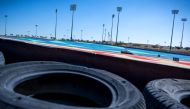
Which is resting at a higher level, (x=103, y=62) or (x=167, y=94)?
(x=103, y=62)

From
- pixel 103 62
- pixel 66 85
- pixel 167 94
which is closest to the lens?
pixel 167 94

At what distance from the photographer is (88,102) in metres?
2.64

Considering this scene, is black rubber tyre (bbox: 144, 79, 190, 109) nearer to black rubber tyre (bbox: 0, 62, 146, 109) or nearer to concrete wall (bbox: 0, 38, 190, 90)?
black rubber tyre (bbox: 0, 62, 146, 109)

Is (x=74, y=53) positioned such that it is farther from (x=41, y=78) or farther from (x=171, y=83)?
(x=171, y=83)

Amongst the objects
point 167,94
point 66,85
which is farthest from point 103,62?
point 167,94

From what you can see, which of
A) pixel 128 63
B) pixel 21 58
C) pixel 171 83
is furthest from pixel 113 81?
pixel 21 58

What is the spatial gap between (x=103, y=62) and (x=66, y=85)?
1084 mm

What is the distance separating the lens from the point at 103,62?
368 centimetres

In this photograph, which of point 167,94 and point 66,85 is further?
point 66,85

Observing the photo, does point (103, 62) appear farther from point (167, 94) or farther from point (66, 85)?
point (167, 94)

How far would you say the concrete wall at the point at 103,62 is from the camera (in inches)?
135

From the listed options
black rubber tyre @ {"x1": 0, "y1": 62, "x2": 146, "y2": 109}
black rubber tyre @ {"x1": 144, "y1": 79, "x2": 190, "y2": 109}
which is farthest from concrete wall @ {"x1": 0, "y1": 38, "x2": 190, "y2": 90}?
black rubber tyre @ {"x1": 0, "y1": 62, "x2": 146, "y2": 109}

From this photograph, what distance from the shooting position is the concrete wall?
11.2ft

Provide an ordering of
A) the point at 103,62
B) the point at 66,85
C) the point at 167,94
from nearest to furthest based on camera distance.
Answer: the point at 167,94 < the point at 66,85 < the point at 103,62
